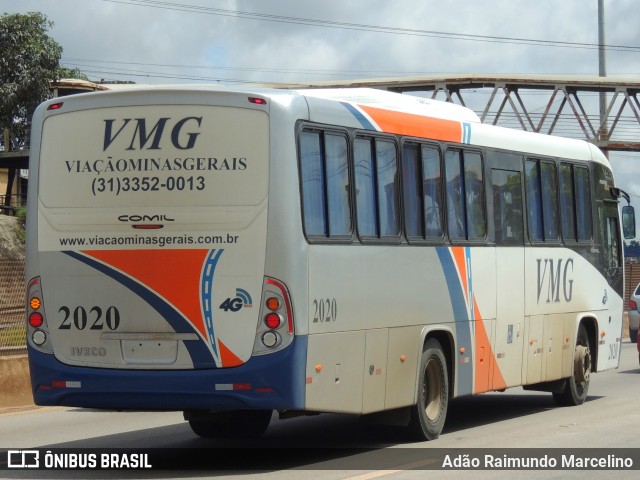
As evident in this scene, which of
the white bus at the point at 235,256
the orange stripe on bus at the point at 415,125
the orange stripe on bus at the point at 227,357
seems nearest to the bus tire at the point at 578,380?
the white bus at the point at 235,256

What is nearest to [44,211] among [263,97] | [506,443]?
[263,97]

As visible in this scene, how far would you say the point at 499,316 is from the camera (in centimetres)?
1504

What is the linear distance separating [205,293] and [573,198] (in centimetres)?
749

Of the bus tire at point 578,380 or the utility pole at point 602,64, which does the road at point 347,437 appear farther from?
the utility pole at point 602,64

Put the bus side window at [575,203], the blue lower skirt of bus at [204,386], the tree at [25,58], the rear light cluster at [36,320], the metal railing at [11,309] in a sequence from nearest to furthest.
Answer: the blue lower skirt of bus at [204,386]
the rear light cluster at [36,320]
the bus side window at [575,203]
the metal railing at [11,309]
the tree at [25,58]

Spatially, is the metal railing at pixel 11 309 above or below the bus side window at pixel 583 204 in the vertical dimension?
below

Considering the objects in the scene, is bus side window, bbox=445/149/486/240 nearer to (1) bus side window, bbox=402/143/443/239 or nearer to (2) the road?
(1) bus side window, bbox=402/143/443/239

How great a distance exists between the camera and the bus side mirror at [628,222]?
19.0m

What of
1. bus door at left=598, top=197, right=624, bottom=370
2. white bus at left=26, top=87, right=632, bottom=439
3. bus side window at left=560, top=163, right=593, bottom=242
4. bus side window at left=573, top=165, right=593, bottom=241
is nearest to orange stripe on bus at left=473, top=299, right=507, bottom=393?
white bus at left=26, top=87, right=632, bottom=439

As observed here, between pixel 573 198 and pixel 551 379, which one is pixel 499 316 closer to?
pixel 551 379

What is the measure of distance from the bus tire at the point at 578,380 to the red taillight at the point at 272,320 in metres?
7.17

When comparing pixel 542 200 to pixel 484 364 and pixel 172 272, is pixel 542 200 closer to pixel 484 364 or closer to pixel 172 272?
pixel 484 364

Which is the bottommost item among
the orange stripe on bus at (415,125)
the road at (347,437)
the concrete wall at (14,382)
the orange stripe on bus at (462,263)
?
the road at (347,437)

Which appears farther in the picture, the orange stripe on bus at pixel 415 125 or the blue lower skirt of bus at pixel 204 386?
the orange stripe on bus at pixel 415 125
